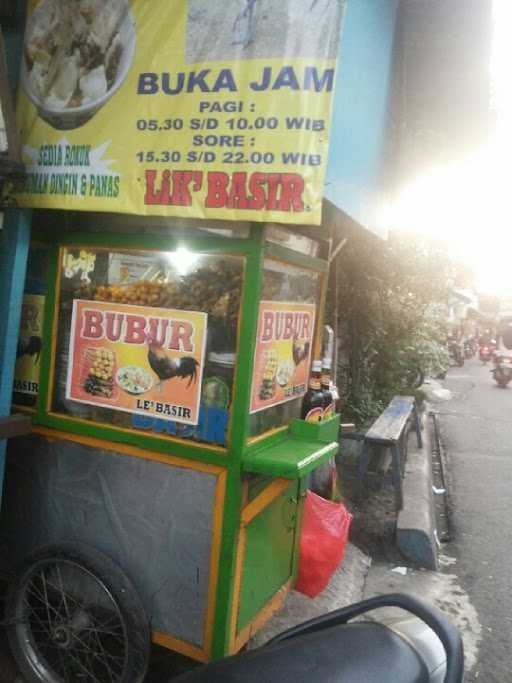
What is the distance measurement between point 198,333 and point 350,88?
55.5 inches

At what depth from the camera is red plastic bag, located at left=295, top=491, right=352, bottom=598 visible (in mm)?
3752

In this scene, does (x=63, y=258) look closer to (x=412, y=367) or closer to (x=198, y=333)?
(x=198, y=333)

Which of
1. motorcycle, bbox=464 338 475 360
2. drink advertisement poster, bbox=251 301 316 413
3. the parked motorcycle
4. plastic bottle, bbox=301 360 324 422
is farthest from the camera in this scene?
motorcycle, bbox=464 338 475 360

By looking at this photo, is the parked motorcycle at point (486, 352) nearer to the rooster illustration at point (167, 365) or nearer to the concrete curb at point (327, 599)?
the concrete curb at point (327, 599)

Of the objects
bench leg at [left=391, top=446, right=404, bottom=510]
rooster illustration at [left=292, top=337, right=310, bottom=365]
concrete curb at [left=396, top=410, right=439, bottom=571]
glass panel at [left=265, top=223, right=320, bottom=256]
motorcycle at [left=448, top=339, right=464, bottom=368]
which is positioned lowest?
concrete curb at [left=396, top=410, right=439, bottom=571]

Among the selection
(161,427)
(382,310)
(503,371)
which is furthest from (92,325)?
(503,371)

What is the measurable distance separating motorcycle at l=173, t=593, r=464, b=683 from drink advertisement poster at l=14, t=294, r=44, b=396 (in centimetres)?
210

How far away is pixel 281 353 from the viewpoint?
3.04 meters

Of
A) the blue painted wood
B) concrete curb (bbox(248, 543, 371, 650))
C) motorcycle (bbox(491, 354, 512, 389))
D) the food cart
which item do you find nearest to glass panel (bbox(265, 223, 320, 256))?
the food cart

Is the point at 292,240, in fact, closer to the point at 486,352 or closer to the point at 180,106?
the point at 180,106

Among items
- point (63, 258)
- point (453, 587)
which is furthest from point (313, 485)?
point (63, 258)

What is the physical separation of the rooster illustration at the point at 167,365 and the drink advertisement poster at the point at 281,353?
32 cm

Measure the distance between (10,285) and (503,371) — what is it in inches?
687

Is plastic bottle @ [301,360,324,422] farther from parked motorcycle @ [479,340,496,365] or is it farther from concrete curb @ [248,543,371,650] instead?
parked motorcycle @ [479,340,496,365]
